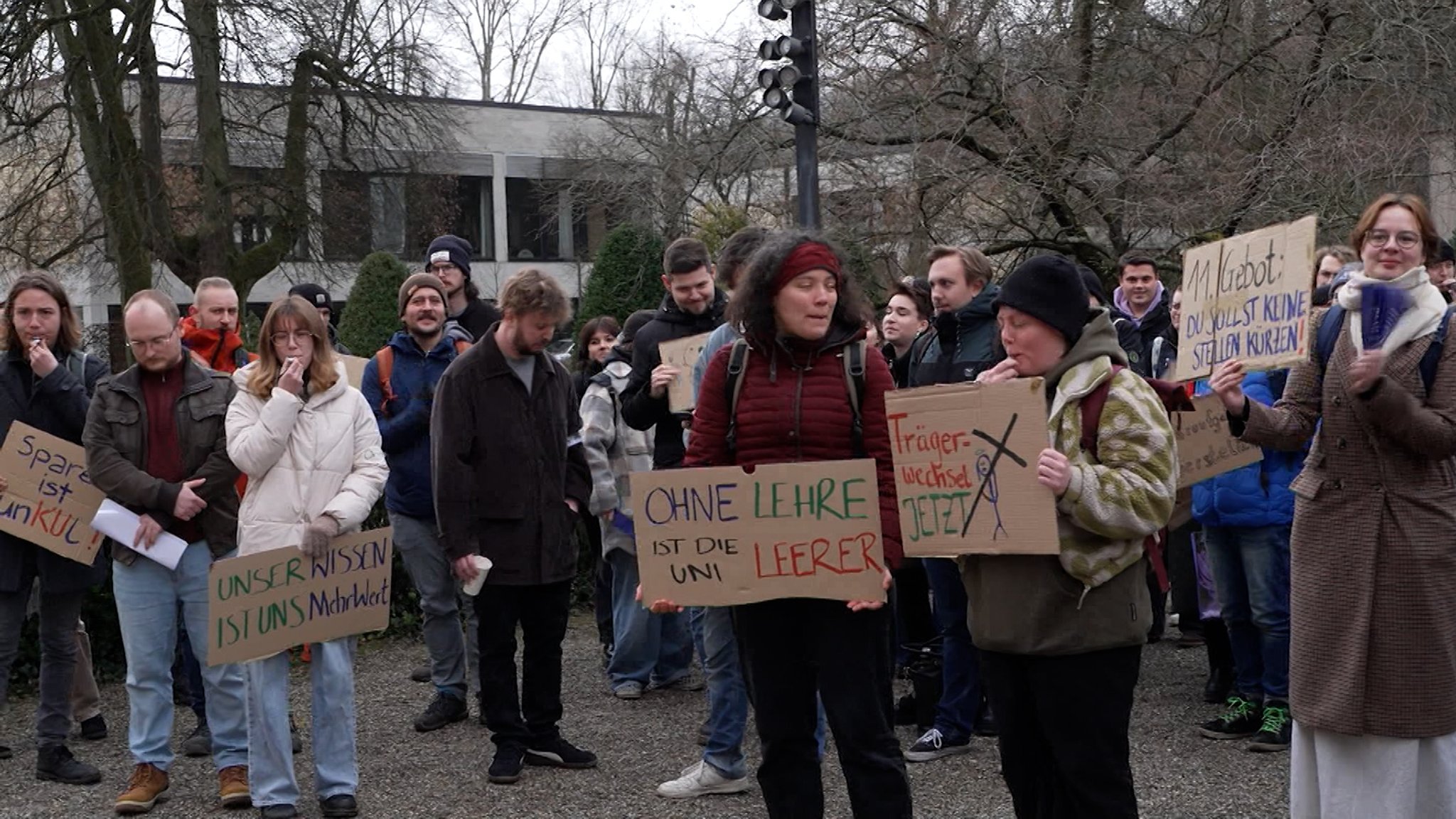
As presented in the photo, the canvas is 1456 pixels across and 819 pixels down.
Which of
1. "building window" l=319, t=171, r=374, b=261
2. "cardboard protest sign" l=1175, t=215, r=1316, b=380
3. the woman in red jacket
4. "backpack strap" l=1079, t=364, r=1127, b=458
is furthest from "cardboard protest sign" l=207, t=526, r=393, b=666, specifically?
"building window" l=319, t=171, r=374, b=261

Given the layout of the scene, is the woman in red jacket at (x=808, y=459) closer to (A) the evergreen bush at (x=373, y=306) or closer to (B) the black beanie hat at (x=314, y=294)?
(B) the black beanie hat at (x=314, y=294)

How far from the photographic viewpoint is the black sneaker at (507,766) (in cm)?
621

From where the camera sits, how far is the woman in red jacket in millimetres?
4379

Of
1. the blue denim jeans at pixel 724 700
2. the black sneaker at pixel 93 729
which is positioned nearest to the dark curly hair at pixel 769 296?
the blue denim jeans at pixel 724 700

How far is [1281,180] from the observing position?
43.2 feet

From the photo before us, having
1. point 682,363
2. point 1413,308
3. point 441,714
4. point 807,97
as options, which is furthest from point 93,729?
point 807,97

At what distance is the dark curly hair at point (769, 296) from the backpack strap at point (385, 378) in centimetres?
320

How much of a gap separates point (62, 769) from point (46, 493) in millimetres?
1198

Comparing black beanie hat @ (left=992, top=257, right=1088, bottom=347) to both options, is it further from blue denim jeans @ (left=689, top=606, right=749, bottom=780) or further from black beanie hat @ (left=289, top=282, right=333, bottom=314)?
black beanie hat @ (left=289, top=282, right=333, bottom=314)

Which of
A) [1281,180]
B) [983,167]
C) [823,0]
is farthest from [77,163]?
[1281,180]

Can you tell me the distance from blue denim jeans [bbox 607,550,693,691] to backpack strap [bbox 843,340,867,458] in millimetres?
3187

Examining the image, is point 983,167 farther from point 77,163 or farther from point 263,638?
point 77,163

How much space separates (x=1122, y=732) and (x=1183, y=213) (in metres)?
10.4

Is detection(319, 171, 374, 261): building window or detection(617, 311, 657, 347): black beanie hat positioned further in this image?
detection(319, 171, 374, 261): building window
